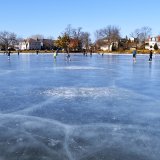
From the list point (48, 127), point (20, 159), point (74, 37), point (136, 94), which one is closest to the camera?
point (20, 159)

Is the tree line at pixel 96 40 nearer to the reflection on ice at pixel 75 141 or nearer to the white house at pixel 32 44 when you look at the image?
the white house at pixel 32 44

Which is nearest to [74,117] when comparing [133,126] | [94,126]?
[94,126]

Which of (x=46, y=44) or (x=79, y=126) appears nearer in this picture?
(x=79, y=126)

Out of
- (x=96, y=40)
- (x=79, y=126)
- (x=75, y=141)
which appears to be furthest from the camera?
(x=96, y=40)

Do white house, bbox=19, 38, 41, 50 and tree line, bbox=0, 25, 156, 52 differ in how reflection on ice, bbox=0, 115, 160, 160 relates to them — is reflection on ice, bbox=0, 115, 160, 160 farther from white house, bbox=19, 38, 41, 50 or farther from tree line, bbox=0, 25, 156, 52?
white house, bbox=19, 38, 41, 50

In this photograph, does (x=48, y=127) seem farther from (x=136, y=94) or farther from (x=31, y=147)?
(x=136, y=94)

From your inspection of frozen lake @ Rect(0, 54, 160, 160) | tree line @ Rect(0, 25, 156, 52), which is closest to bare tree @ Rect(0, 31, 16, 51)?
tree line @ Rect(0, 25, 156, 52)

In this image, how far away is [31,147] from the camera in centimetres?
445

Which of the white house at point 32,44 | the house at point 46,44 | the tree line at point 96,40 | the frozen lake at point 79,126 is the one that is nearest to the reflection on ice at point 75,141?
the frozen lake at point 79,126

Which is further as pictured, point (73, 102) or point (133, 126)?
point (73, 102)

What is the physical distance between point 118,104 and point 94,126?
227 cm

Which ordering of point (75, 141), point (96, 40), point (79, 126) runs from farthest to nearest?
point (96, 40) → point (79, 126) → point (75, 141)

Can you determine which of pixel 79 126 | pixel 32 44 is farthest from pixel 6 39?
pixel 79 126

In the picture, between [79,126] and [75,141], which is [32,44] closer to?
[79,126]
